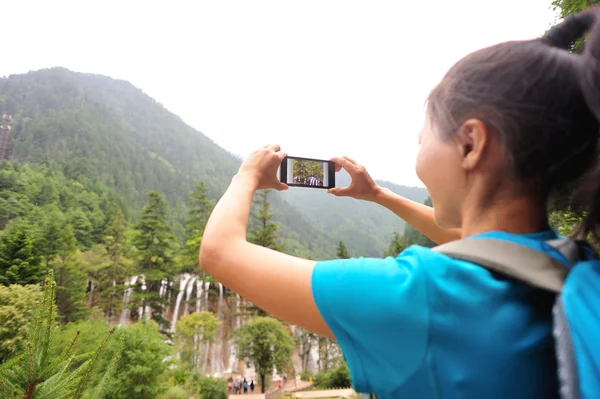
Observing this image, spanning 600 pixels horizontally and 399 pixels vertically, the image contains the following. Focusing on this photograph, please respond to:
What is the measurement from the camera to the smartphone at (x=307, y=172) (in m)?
0.77

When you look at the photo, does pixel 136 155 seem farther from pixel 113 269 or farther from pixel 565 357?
pixel 565 357

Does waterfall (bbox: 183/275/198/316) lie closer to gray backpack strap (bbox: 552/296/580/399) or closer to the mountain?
the mountain

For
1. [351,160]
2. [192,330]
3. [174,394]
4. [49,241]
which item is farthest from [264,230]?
[351,160]

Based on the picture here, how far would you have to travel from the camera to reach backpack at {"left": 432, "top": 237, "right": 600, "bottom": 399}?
0.94 ft

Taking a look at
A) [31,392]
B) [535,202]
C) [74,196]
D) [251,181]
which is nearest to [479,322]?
[535,202]

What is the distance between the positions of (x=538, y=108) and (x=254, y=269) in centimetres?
36

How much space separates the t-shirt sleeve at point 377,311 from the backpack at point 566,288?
0.20ft

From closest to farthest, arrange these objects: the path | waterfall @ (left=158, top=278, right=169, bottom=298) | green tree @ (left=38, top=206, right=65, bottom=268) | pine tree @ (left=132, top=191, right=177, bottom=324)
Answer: the path → green tree @ (left=38, top=206, right=65, bottom=268) → pine tree @ (left=132, top=191, right=177, bottom=324) → waterfall @ (left=158, top=278, right=169, bottom=298)

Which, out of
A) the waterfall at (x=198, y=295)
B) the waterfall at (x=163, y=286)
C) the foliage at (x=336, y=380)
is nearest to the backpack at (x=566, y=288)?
the foliage at (x=336, y=380)

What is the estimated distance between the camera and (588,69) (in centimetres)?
34

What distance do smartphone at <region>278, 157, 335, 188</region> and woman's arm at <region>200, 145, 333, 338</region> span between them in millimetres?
Answer: 216

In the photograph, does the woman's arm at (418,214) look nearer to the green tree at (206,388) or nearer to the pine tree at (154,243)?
the green tree at (206,388)

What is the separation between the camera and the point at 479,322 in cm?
34

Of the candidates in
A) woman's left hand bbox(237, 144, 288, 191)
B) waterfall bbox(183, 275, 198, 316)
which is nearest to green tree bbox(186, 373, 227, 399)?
waterfall bbox(183, 275, 198, 316)
